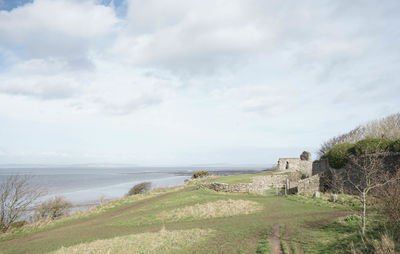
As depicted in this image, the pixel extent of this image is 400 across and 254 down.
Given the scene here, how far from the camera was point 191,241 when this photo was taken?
15.5 m

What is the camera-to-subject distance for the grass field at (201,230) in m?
14.0

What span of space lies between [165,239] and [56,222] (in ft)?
57.9

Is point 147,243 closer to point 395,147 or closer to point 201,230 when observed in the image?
point 201,230

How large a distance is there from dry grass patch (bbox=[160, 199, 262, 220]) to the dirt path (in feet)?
20.4

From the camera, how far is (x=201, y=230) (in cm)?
1797

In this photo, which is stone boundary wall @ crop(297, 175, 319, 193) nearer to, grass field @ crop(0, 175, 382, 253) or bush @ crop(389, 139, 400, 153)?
grass field @ crop(0, 175, 382, 253)

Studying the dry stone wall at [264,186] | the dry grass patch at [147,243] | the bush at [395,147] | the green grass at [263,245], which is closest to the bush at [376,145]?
the bush at [395,147]

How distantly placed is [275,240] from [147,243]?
25.2 ft

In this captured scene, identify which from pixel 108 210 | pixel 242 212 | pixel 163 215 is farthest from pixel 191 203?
pixel 108 210

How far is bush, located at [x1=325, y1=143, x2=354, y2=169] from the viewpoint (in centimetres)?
3097

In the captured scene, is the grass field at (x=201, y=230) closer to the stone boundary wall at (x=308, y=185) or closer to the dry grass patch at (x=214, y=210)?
the dry grass patch at (x=214, y=210)

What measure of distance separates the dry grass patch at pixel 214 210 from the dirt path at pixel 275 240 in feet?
20.4

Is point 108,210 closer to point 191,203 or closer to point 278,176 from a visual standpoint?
point 191,203

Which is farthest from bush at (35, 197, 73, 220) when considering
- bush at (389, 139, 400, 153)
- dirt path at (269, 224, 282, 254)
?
bush at (389, 139, 400, 153)
